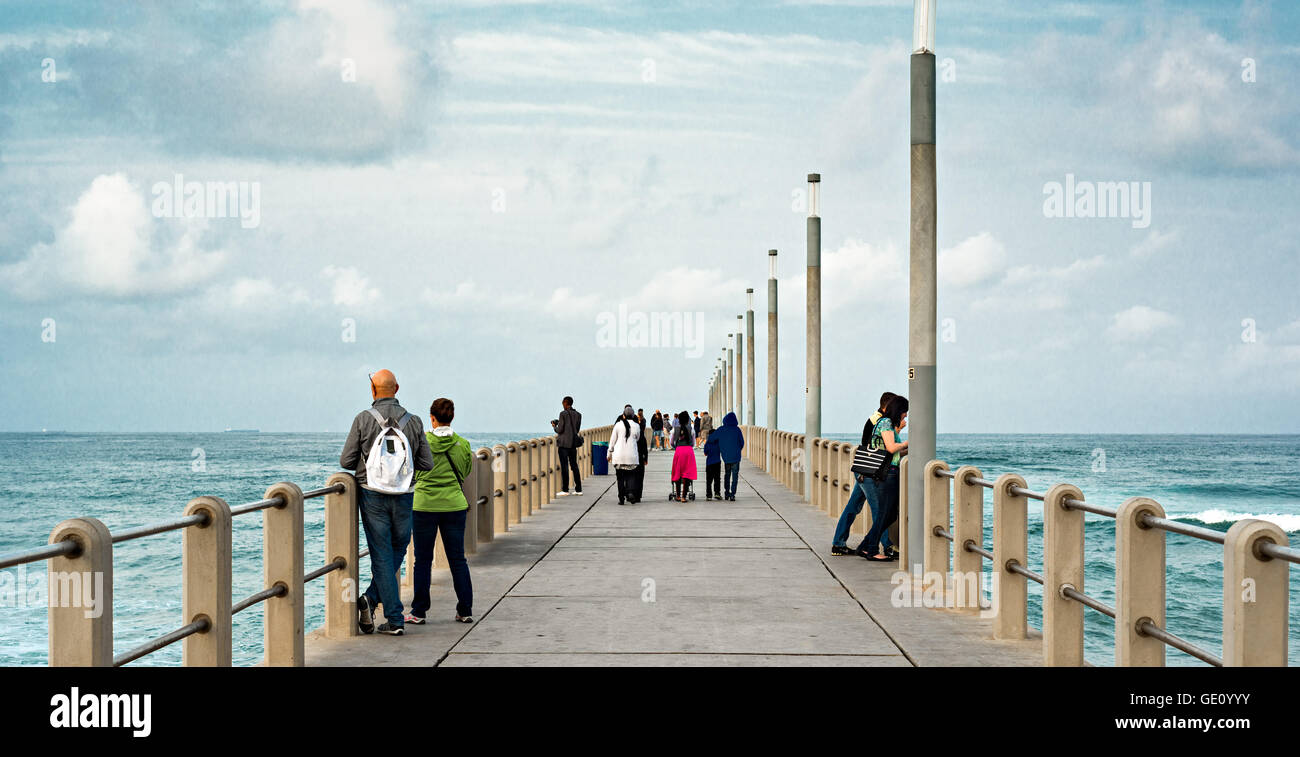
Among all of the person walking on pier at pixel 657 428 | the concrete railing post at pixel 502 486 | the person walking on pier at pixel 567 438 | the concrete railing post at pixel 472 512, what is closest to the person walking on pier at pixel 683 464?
the person walking on pier at pixel 567 438

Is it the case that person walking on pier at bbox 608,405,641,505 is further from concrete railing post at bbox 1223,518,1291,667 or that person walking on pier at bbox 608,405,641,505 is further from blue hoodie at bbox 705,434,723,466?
concrete railing post at bbox 1223,518,1291,667

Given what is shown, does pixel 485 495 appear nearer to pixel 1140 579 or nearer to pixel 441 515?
pixel 441 515

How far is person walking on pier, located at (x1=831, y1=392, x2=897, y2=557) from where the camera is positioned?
1338 cm

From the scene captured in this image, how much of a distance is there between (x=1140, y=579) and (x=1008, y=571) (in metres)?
2.40

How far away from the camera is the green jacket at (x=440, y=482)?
979cm

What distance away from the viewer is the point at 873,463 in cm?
1311

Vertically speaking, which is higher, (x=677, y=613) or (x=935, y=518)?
(x=935, y=518)

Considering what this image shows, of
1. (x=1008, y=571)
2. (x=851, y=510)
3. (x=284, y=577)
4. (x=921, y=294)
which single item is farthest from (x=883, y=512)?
(x=284, y=577)

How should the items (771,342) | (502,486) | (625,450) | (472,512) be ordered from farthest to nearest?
(771,342)
(625,450)
(502,486)
(472,512)

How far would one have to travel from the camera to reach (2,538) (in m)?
60.7

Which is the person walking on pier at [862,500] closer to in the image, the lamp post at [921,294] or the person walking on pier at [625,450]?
the lamp post at [921,294]
